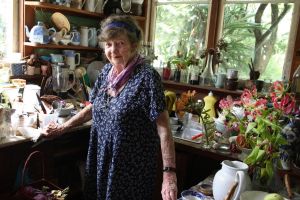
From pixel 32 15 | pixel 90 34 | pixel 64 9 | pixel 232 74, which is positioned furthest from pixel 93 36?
pixel 232 74

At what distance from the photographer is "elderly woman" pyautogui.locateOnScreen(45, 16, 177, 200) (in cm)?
140

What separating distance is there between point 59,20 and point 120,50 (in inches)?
43.4

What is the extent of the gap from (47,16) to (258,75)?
166 centimetres

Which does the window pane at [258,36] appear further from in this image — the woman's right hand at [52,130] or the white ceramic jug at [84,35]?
the woman's right hand at [52,130]

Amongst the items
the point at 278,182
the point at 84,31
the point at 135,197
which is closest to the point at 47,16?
the point at 84,31

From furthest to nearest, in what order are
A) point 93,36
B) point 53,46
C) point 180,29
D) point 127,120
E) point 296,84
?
point 180,29 → point 93,36 → point 53,46 → point 296,84 → point 127,120

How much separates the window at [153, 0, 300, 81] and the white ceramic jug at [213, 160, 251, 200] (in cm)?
153

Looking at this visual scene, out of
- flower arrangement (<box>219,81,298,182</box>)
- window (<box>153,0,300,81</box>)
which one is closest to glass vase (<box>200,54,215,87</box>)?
window (<box>153,0,300,81</box>)

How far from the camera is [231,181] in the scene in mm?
1117

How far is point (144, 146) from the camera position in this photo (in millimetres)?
1470

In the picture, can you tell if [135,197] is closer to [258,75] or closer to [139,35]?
[139,35]

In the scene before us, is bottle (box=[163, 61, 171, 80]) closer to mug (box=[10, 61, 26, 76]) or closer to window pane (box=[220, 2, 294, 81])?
window pane (box=[220, 2, 294, 81])

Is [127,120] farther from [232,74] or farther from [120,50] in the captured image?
[232,74]

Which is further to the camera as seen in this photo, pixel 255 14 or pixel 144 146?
pixel 255 14
